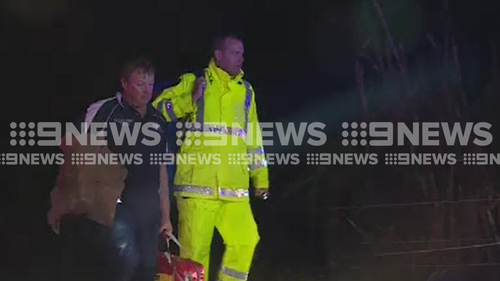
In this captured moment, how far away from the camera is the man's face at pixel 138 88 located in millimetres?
5656

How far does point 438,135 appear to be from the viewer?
6098mm

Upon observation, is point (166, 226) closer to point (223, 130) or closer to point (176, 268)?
point (176, 268)

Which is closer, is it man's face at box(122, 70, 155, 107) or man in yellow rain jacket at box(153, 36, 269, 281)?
man's face at box(122, 70, 155, 107)

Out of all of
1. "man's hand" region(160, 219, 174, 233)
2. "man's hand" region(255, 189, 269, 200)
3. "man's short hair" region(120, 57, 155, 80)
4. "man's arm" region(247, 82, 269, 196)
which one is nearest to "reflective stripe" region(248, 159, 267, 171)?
"man's arm" region(247, 82, 269, 196)

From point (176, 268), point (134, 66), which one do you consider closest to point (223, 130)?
point (134, 66)

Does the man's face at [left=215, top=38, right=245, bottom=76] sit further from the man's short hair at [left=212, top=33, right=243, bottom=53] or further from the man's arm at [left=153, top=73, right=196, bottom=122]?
the man's arm at [left=153, top=73, right=196, bottom=122]

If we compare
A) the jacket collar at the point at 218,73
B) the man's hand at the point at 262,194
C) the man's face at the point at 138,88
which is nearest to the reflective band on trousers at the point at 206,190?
the man's hand at the point at 262,194

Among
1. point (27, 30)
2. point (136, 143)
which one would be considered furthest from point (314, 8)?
point (27, 30)

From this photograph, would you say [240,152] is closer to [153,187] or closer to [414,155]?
[153,187]

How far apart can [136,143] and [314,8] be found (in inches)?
58.3

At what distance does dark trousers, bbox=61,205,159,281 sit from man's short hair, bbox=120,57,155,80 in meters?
0.85

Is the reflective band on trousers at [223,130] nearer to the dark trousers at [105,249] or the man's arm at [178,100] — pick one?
the man's arm at [178,100]

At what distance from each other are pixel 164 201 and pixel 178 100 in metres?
0.66

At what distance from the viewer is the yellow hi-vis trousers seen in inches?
227
